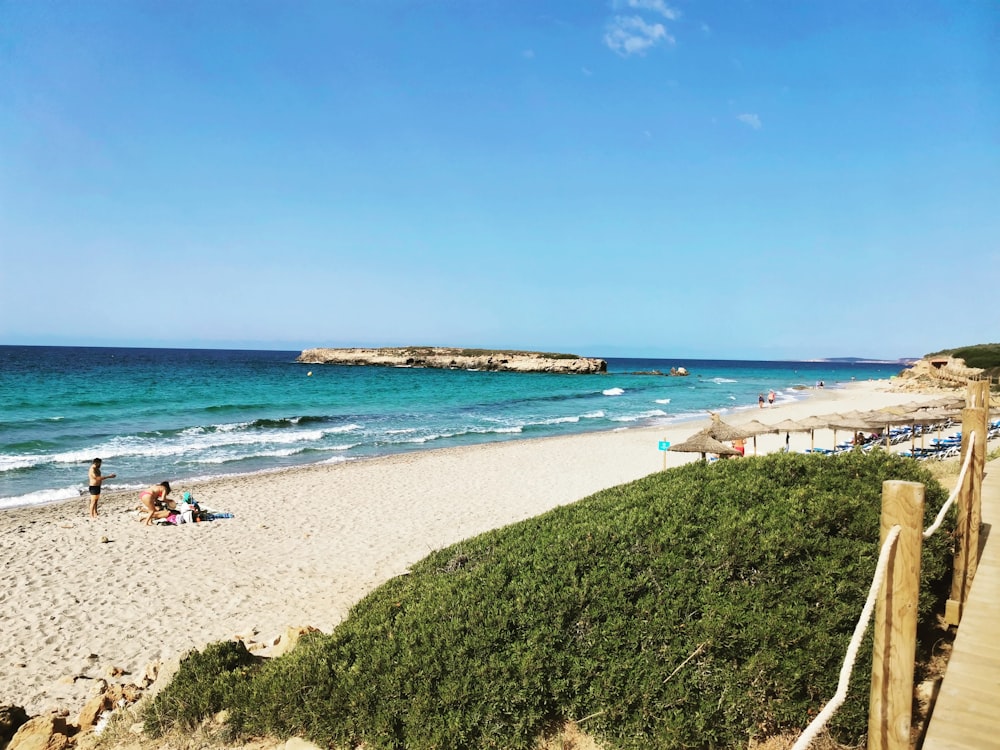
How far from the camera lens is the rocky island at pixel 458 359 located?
93.2 metres

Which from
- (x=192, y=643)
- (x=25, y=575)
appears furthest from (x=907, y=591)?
(x=25, y=575)

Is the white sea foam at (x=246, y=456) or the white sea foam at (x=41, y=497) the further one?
the white sea foam at (x=246, y=456)

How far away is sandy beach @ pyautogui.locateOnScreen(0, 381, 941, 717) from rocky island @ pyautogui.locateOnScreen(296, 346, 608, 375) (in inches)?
2864

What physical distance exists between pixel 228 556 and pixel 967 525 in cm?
1122

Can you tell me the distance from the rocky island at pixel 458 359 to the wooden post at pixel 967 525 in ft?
285

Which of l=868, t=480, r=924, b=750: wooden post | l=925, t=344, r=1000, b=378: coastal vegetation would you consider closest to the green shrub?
l=868, t=480, r=924, b=750: wooden post

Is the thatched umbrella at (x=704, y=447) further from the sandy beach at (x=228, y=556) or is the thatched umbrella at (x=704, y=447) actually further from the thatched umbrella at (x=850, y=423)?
the thatched umbrella at (x=850, y=423)

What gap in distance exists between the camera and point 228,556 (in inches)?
436

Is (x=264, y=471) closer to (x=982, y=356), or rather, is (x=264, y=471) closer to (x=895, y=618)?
(x=895, y=618)

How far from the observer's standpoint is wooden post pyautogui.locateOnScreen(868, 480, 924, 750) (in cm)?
234

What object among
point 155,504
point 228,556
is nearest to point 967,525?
point 228,556

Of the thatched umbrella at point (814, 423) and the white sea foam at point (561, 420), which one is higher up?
the thatched umbrella at point (814, 423)

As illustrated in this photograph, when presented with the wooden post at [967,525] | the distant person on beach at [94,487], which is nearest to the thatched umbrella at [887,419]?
the wooden post at [967,525]

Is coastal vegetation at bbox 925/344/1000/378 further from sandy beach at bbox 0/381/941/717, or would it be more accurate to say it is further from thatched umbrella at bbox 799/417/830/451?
sandy beach at bbox 0/381/941/717
